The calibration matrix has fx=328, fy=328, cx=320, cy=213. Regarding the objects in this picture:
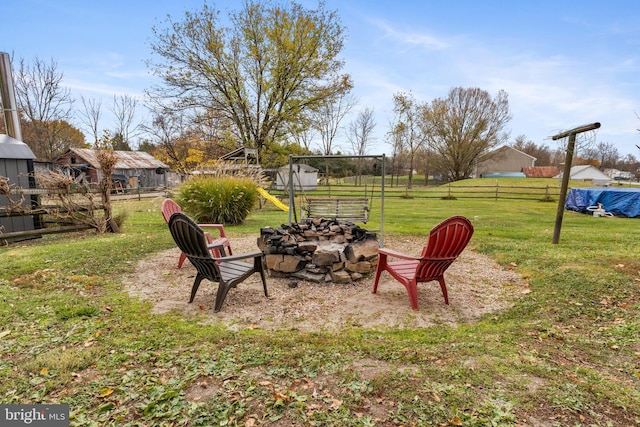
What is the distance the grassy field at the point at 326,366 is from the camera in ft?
5.42

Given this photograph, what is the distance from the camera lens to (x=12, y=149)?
6441 millimetres

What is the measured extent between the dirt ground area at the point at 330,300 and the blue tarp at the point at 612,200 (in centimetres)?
1150

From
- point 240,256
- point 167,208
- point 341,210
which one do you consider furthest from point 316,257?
point 341,210

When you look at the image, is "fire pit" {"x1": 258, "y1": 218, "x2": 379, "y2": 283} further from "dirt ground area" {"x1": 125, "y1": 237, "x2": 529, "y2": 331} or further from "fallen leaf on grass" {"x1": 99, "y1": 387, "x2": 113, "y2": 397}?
"fallen leaf on grass" {"x1": 99, "y1": 387, "x2": 113, "y2": 397}

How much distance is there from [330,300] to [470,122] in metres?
A: 30.2

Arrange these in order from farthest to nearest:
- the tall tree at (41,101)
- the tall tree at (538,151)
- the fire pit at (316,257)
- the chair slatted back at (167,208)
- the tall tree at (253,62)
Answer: the tall tree at (538,151) → the tall tree at (41,101) → the tall tree at (253,62) → the chair slatted back at (167,208) → the fire pit at (316,257)

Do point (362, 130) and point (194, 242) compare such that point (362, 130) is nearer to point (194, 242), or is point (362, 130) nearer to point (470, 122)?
point (470, 122)

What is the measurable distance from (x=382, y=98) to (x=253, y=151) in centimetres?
1505

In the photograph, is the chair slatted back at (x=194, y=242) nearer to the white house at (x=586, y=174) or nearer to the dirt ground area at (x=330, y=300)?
the dirt ground area at (x=330, y=300)

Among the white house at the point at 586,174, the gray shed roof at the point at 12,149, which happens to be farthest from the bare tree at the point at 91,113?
the white house at the point at 586,174

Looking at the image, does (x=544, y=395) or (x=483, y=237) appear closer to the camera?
(x=544, y=395)

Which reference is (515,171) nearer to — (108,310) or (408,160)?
(408,160)

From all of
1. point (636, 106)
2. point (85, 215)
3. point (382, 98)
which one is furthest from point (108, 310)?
point (382, 98)

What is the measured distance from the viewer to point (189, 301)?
134 inches
